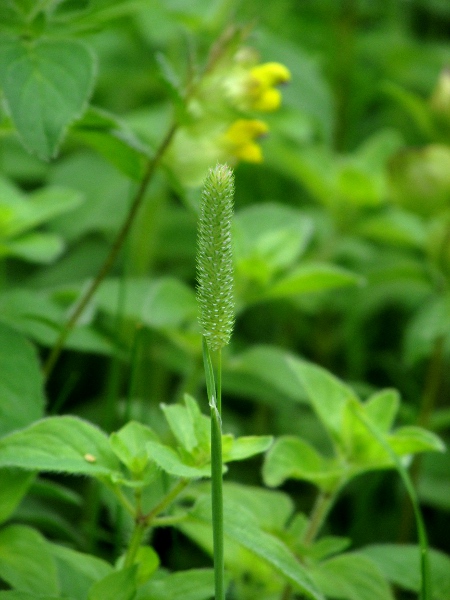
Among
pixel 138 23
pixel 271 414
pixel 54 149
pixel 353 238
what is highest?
pixel 138 23

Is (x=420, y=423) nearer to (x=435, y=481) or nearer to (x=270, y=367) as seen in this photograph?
(x=435, y=481)

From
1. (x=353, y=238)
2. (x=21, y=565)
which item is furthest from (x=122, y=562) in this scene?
(x=353, y=238)

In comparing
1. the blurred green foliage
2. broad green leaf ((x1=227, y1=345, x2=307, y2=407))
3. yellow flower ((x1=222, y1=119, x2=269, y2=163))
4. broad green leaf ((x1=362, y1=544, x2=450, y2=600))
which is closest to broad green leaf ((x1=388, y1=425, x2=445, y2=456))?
the blurred green foliage

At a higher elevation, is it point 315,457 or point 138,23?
point 138,23

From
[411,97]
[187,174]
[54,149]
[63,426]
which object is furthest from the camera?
[411,97]

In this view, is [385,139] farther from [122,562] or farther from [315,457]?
[122,562]

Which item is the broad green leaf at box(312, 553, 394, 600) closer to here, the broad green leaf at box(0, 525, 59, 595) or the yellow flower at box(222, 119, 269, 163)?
the broad green leaf at box(0, 525, 59, 595)

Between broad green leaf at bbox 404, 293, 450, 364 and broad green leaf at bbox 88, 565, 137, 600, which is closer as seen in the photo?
broad green leaf at bbox 88, 565, 137, 600
